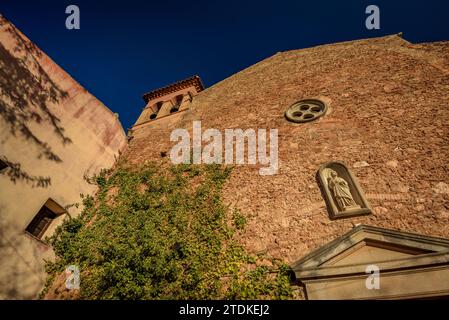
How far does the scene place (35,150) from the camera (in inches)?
268

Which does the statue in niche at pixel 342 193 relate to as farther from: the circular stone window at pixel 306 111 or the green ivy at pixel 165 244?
the circular stone window at pixel 306 111

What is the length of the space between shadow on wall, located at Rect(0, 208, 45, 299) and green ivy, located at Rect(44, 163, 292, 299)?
409 millimetres

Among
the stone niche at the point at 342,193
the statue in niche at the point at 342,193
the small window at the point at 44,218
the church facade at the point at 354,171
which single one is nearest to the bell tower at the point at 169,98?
the church facade at the point at 354,171

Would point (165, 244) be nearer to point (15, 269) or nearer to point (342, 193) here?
point (15, 269)

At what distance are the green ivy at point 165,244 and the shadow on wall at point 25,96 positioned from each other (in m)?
1.83

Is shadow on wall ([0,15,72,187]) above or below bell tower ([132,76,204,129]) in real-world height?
below

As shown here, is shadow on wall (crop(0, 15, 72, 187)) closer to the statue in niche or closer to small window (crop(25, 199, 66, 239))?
small window (crop(25, 199, 66, 239))

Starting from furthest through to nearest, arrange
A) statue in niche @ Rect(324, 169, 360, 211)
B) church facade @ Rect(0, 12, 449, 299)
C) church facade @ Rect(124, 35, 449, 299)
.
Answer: statue in niche @ Rect(324, 169, 360, 211) → church facade @ Rect(0, 12, 449, 299) → church facade @ Rect(124, 35, 449, 299)

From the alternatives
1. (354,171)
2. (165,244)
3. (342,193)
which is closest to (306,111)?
(354,171)

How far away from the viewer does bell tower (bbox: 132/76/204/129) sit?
1309 centimetres

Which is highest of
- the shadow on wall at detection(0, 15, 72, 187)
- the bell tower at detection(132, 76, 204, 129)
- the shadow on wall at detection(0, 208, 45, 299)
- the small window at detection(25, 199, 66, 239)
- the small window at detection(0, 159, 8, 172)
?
the bell tower at detection(132, 76, 204, 129)

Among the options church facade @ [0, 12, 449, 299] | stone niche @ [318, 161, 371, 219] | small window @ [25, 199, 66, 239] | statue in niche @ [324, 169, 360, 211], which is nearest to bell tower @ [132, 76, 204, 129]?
church facade @ [0, 12, 449, 299]

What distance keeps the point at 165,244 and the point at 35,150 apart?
431cm
